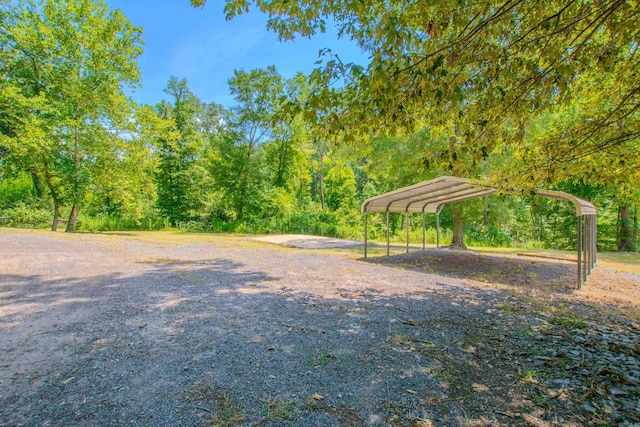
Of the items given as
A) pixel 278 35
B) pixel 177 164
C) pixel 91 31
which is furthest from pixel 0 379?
pixel 177 164

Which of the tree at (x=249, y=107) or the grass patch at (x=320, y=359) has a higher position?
the tree at (x=249, y=107)

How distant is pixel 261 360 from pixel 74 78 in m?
17.9

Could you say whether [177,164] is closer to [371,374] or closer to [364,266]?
[364,266]

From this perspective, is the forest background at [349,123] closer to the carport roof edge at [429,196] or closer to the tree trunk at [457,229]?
the tree trunk at [457,229]

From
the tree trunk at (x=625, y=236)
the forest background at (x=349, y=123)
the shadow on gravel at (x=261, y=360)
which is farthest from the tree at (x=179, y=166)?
the tree trunk at (x=625, y=236)

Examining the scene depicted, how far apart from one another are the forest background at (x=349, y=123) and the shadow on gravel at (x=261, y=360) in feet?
6.71

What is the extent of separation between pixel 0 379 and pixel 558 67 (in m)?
5.48

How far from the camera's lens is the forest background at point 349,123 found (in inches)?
112

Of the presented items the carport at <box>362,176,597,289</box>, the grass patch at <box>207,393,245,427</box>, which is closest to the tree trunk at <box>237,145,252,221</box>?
the carport at <box>362,176,597,289</box>

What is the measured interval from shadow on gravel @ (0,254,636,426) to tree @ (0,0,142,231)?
41.5 ft

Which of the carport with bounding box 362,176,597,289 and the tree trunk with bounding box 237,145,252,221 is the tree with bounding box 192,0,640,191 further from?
the tree trunk with bounding box 237,145,252,221

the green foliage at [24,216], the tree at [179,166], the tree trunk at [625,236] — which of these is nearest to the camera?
the tree trunk at [625,236]

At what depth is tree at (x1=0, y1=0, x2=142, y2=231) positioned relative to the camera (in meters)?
14.0

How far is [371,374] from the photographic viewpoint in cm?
253
